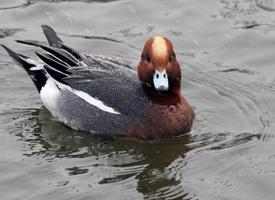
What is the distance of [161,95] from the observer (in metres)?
9.11

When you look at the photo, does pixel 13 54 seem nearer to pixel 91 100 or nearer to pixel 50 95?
pixel 50 95

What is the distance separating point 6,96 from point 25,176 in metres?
1.82

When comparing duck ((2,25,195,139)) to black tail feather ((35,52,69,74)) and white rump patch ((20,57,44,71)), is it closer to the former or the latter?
black tail feather ((35,52,69,74))

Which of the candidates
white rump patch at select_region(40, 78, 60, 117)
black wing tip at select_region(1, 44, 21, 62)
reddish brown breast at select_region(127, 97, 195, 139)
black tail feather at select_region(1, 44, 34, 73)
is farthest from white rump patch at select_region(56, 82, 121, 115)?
black wing tip at select_region(1, 44, 21, 62)

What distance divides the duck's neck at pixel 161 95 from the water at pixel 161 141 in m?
0.42

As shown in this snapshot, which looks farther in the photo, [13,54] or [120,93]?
[13,54]

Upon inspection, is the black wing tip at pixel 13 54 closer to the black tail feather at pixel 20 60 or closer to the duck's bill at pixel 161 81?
the black tail feather at pixel 20 60

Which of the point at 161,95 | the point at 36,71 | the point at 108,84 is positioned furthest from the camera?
the point at 36,71

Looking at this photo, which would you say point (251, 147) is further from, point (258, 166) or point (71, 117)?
point (71, 117)

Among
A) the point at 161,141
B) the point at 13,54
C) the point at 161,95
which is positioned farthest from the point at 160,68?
the point at 13,54

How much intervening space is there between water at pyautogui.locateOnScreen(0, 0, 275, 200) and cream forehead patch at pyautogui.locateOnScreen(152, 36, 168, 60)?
0.95 metres

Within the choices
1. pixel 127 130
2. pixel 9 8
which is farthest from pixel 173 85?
pixel 9 8

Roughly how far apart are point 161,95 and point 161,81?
413 millimetres

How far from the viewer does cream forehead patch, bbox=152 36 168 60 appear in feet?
28.8
